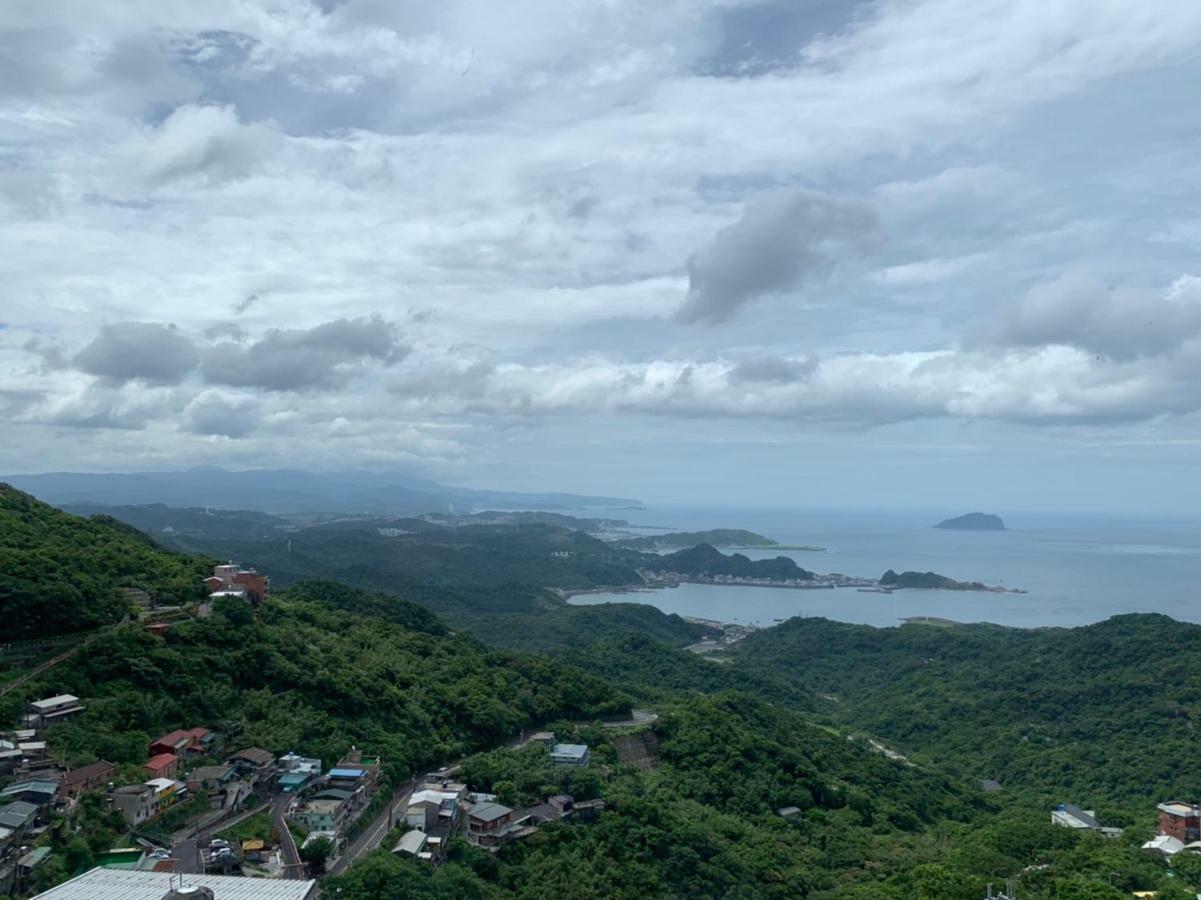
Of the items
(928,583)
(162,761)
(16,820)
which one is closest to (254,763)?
(162,761)

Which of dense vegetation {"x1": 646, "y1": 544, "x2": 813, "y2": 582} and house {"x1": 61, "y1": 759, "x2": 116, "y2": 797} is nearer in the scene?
house {"x1": 61, "y1": 759, "x2": 116, "y2": 797}

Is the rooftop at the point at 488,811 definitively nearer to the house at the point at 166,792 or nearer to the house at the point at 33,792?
the house at the point at 166,792

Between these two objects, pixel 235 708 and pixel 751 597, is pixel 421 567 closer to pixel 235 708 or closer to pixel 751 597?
pixel 751 597

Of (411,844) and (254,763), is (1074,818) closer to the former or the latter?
(411,844)

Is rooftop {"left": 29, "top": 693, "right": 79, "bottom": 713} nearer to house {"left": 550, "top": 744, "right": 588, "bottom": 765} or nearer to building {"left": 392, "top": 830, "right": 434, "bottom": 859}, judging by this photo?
building {"left": 392, "top": 830, "right": 434, "bottom": 859}

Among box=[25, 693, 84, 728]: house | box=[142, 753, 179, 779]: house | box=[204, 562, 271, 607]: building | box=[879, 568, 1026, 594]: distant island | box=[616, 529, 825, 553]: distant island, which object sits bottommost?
box=[879, 568, 1026, 594]: distant island

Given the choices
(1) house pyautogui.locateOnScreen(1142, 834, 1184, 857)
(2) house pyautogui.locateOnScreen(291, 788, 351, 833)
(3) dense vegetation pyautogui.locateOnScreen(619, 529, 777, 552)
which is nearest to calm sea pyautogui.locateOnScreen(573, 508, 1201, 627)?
(3) dense vegetation pyautogui.locateOnScreen(619, 529, 777, 552)

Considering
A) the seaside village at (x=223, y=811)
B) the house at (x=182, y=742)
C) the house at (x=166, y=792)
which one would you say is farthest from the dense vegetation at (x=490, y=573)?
the house at (x=166, y=792)
